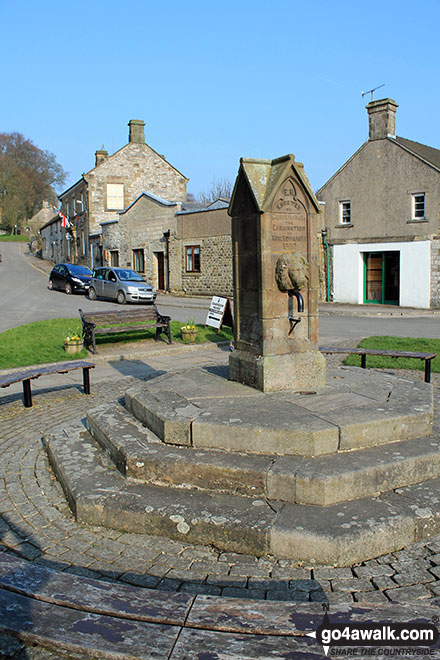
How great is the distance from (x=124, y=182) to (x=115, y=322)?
94.4ft

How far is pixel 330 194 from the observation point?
92.4 ft

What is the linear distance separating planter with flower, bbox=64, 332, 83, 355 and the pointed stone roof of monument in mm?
6986

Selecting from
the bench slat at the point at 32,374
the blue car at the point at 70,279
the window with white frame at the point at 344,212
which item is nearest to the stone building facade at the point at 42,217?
the blue car at the point at 70,279

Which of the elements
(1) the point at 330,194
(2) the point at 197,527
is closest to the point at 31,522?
(2) the point at 197,527

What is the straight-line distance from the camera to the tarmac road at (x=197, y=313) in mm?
16250

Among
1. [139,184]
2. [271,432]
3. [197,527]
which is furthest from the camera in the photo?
[139,184]

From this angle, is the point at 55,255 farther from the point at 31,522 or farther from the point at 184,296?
the point at 31,522

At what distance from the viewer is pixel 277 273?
581 cm

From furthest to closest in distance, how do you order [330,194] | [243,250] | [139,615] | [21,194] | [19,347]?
[21,194]
[330,194]
[19,347]
[243,250]
[139,615]

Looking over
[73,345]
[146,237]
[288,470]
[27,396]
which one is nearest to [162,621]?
[288,470]

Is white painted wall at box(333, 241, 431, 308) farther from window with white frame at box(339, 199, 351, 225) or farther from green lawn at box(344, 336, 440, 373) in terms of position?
Result: green lawn at box(344, 336, 440, 373)

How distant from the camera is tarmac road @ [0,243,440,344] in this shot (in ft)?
53.3

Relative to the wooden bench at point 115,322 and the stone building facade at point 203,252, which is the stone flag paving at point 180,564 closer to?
the wooden bench at point 115,322

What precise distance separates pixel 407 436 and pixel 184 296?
2599 centimetres
